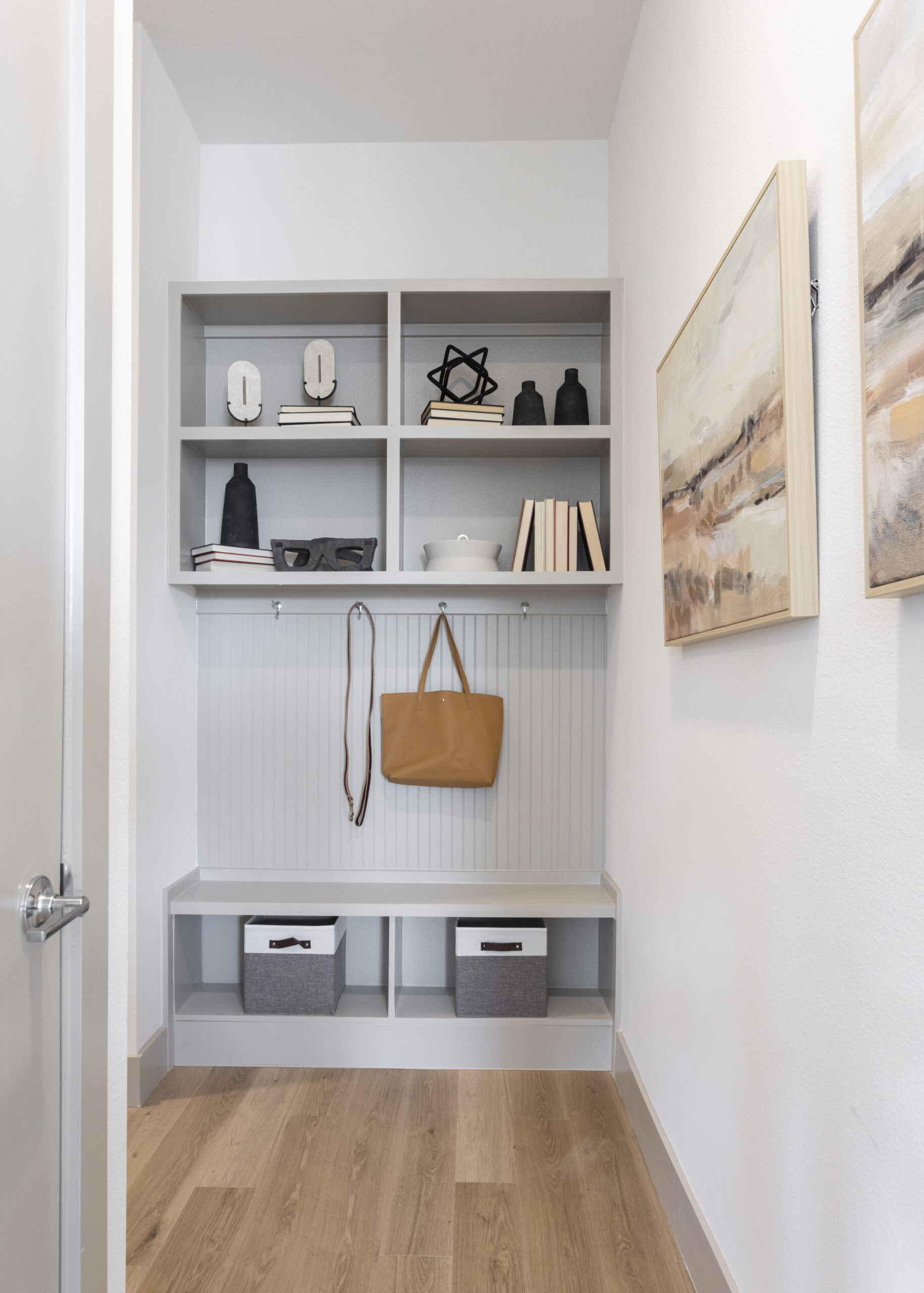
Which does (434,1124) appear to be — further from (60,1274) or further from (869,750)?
(869,750)

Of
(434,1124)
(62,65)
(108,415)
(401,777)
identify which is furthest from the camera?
(401,777)

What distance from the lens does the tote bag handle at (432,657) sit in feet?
8.87

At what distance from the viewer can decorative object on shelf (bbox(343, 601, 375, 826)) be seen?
Answer: 275 cm

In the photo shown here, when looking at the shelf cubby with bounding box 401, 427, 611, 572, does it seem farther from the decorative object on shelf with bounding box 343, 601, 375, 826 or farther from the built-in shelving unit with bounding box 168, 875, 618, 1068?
the built-in shelving unit with bounding box 168, 875, 618, 1068

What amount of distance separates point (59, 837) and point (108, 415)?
56 centimetres

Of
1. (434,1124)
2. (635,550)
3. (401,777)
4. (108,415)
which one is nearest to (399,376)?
(635,550)

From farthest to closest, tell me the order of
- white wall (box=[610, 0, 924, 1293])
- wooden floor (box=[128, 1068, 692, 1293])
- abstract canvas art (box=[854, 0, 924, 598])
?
wooden floor (box=[128, 1068, 692, 1293]), white wall (box=[610, 0, 924, 1293]), abstract canvas art (box=[854, 0, 924, 598])

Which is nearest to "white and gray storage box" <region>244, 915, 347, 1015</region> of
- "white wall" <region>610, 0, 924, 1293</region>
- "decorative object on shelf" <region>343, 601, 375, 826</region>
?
"decorative object on shelf" <region>343, 601, 375, 826</region>

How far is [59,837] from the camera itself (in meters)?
1.05

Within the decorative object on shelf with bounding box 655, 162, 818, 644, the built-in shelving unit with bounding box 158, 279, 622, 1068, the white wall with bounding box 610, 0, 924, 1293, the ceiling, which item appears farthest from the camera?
the built-in shelving unit with bounding box 158, 279, 622, 1068

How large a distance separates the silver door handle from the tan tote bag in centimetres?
171

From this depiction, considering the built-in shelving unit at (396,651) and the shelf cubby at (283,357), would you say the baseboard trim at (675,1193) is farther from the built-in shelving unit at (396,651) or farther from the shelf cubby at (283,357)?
the shelf cubby at (283,357)

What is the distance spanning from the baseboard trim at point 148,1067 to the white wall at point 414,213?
2.34 metres

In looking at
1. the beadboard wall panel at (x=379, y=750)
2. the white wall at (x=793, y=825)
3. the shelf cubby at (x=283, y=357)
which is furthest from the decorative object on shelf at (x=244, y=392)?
the white wall at (x=793, y=825)
